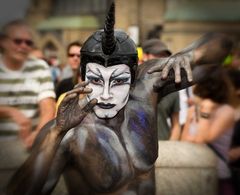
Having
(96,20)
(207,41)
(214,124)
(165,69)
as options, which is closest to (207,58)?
(207,41)

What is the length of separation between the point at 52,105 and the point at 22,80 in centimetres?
26

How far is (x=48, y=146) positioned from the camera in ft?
7.77

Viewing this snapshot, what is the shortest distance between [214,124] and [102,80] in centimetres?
137

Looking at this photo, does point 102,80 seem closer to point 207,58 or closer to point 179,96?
point 207,58

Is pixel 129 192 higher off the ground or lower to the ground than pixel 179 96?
lower

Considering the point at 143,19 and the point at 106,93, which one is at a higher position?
the point at 143,19

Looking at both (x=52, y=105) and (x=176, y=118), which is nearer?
(x=52, y=105)

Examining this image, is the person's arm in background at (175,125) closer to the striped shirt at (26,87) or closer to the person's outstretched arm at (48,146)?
the striped shirt at (26,87)

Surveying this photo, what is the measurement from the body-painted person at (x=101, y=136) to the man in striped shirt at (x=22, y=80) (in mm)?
681

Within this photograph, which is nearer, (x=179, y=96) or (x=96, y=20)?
(x=179, y=96)

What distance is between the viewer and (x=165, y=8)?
26.1m

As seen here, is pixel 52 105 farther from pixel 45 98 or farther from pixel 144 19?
pixel 144 19

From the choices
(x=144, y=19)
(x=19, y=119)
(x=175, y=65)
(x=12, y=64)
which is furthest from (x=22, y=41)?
(x=144, y=19)

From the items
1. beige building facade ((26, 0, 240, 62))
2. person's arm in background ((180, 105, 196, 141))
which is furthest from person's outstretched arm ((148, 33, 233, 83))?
beige building facade ((26, 0, 240, 62))
